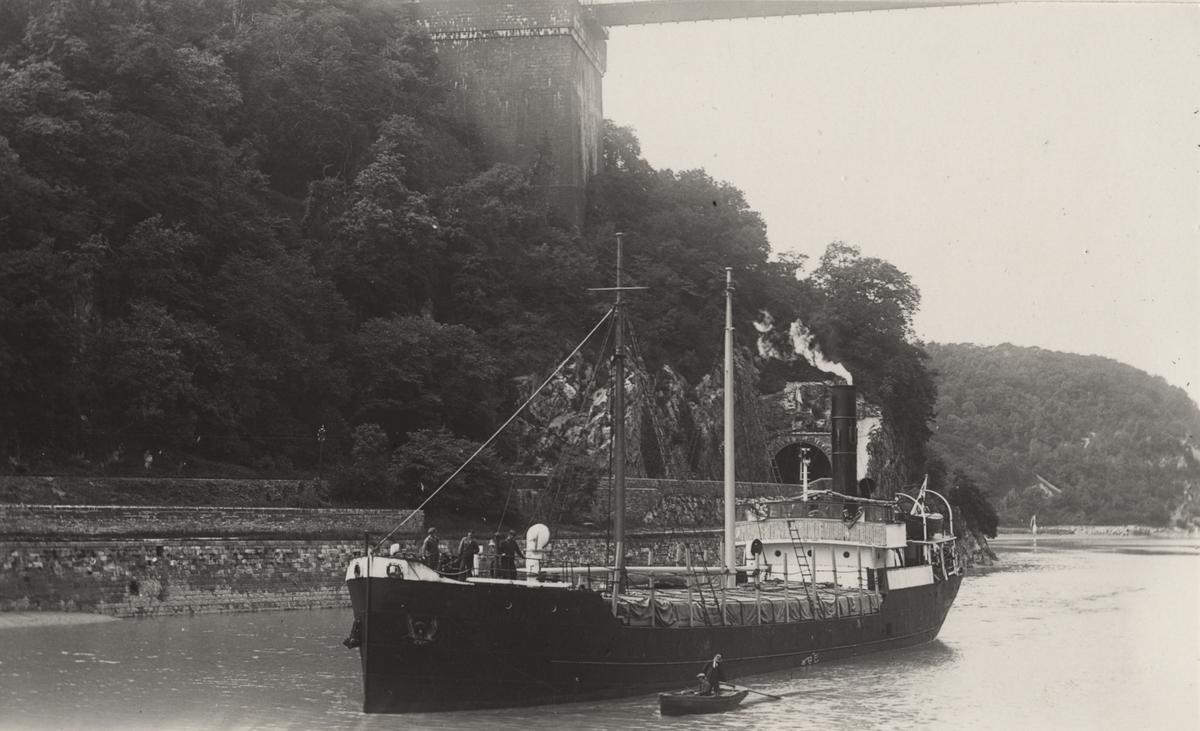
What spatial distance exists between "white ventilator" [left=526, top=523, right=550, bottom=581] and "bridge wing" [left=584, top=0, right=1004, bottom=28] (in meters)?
41.3

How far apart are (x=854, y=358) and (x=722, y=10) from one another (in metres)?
19.7

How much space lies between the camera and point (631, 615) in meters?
25.4

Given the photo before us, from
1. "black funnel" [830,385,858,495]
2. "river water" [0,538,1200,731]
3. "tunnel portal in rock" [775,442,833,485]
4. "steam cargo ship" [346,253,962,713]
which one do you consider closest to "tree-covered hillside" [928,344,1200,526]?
"tunnel portal in rock" [775,442,833,485]

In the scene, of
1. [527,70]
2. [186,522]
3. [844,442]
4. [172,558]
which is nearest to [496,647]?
[844,442]

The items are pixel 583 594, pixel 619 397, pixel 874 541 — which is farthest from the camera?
pixel 874 541

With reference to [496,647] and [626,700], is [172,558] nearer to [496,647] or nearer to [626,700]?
[496,647]

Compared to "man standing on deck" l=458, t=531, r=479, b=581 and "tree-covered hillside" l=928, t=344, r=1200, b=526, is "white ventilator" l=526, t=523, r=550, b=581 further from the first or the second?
"tree-covered hillside" l=928, t=344, r=1200, b=526

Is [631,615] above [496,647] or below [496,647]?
above

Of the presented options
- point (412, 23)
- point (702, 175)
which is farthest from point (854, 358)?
point (412, 23)

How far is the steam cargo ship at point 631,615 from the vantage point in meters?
23.4

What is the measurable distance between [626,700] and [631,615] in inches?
59.6

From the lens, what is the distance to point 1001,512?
10600cm

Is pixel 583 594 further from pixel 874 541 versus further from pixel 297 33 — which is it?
pixel 297 33

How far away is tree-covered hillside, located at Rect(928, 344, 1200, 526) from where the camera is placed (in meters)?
79.3
